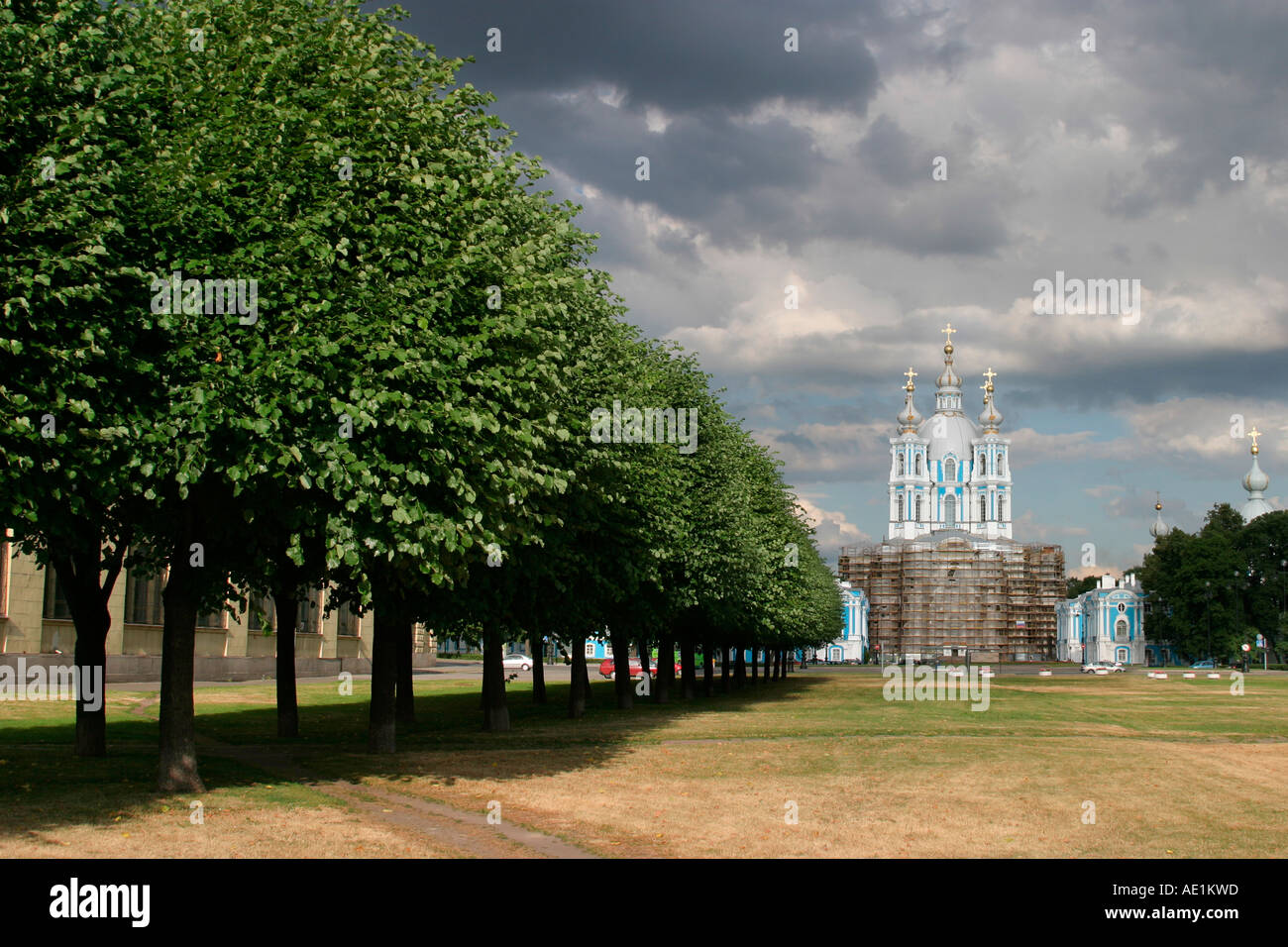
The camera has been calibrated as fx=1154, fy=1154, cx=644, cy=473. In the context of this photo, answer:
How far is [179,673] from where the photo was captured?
18078mm

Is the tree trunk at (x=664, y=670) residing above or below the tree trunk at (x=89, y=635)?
below

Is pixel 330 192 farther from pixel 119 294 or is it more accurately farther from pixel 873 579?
pixel 873 579

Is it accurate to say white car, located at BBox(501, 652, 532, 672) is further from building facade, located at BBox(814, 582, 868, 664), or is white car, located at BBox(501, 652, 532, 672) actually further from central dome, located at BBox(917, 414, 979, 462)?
central dome, located at BBox(917, 414, 979, 462)

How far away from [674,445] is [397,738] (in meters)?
12.7

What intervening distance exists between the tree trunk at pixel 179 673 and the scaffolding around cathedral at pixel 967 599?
144 metres

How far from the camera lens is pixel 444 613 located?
996 inches

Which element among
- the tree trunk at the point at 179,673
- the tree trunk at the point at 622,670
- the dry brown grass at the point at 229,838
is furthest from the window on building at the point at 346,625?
the dry brown grass at the point at 229,838

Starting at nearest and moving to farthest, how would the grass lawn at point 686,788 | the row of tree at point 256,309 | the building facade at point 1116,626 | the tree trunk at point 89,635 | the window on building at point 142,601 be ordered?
1. the grass lawn at point 686,788
2. the row of tree at point 256,309
3. the tree trunk at point 89,635
4. the window on building at point 142,601
5. the building facade at point 1116,626

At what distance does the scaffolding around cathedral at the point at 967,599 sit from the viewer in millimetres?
157125

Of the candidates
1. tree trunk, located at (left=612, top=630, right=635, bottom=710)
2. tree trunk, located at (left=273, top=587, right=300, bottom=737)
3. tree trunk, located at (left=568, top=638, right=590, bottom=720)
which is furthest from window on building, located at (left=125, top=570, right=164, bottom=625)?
tree trunk, located at (left=273, top=587, right=300, bottom=737)

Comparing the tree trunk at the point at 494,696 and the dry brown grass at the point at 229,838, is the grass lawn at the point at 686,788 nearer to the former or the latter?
the dry brown grass at the point at 229,838

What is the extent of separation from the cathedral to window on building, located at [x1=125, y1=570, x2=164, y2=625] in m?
114

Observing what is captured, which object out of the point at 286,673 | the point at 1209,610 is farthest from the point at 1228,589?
the point at 286,673

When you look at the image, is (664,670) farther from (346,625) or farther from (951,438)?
(951,438)
